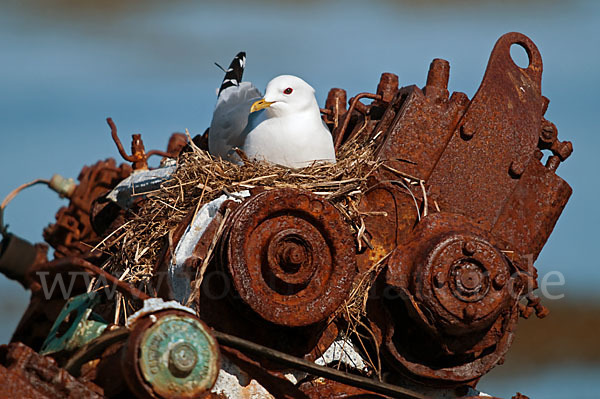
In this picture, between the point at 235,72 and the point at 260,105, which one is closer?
the point at 260,105

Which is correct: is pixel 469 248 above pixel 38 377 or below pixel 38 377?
above

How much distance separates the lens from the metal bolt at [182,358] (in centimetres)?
233

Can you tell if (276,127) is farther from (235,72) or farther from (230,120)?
(235,72)

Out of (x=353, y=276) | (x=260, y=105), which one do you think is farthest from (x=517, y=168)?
(x=260, y=105)

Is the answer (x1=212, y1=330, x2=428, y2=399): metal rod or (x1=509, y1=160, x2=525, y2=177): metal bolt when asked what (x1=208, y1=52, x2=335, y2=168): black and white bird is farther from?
(x1=212, y1=330, x2=428, y2=399): metal rod

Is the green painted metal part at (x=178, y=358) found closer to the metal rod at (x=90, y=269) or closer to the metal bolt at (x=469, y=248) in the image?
the metal rod at (x=90, y=269)

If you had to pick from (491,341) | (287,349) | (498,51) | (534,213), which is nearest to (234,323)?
(287,349)

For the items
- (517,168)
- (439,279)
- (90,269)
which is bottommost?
(90,269)

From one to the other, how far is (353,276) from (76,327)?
1037 mm

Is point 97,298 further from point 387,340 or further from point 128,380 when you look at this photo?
point 387,340

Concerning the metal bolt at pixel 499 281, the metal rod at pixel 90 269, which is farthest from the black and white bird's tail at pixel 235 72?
the metal rod at pixel 90 269

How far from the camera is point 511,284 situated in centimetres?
322

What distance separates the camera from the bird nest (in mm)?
3438

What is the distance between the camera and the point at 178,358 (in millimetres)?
2328
